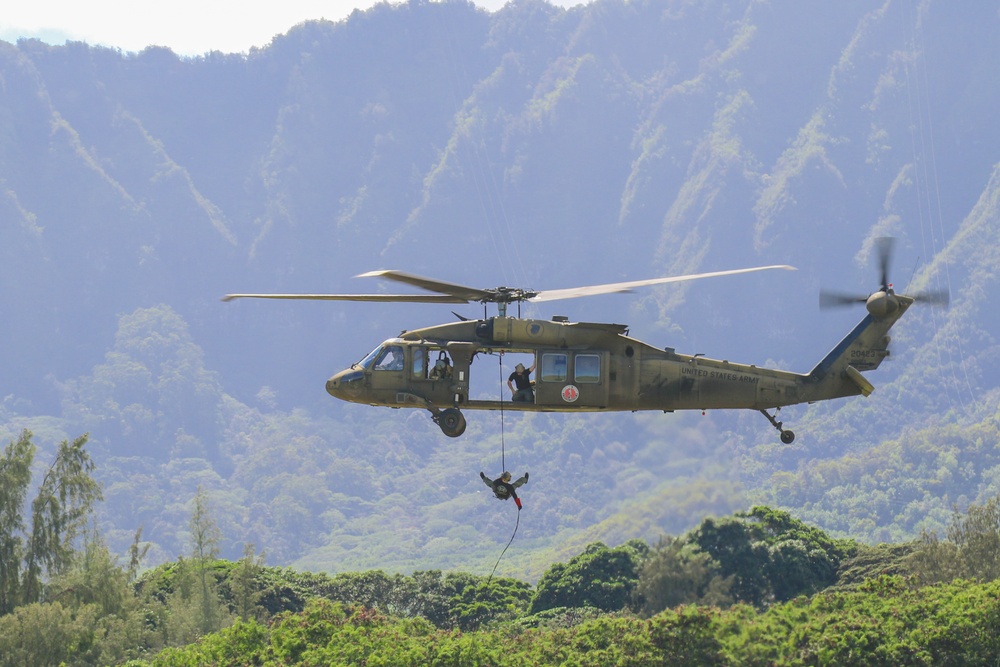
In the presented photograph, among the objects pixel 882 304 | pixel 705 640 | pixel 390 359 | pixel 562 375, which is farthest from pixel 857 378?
pixel 390 359

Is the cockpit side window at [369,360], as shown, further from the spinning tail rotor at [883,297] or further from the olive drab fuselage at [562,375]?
the spinning tail rotor at [883,297]

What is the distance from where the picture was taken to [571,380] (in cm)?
4244

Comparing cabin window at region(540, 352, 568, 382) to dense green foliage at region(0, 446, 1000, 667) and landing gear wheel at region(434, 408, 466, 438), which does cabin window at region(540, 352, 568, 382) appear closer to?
landing gear wheel at region(434, 408, 466, 438)

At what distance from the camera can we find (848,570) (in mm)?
92000

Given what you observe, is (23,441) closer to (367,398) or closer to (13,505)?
(13,505)

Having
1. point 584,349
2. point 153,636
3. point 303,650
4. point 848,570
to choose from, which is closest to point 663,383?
point 584,349

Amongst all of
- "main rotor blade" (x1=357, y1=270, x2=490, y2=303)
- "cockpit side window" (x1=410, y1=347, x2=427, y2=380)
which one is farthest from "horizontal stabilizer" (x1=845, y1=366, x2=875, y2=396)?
"cockpit side window" (x1=410, y1=347, x2=427, y2=380)

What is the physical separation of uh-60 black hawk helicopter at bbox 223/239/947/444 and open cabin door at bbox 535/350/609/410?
3cm

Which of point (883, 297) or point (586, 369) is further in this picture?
point (883, 297)

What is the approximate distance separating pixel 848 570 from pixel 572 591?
642 inches

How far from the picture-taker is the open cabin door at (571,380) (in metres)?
42.4

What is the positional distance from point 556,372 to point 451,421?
3.02 metres

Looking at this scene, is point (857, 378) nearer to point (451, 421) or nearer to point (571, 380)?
point (571, 380)

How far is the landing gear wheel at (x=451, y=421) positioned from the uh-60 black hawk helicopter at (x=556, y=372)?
0.03 meters
